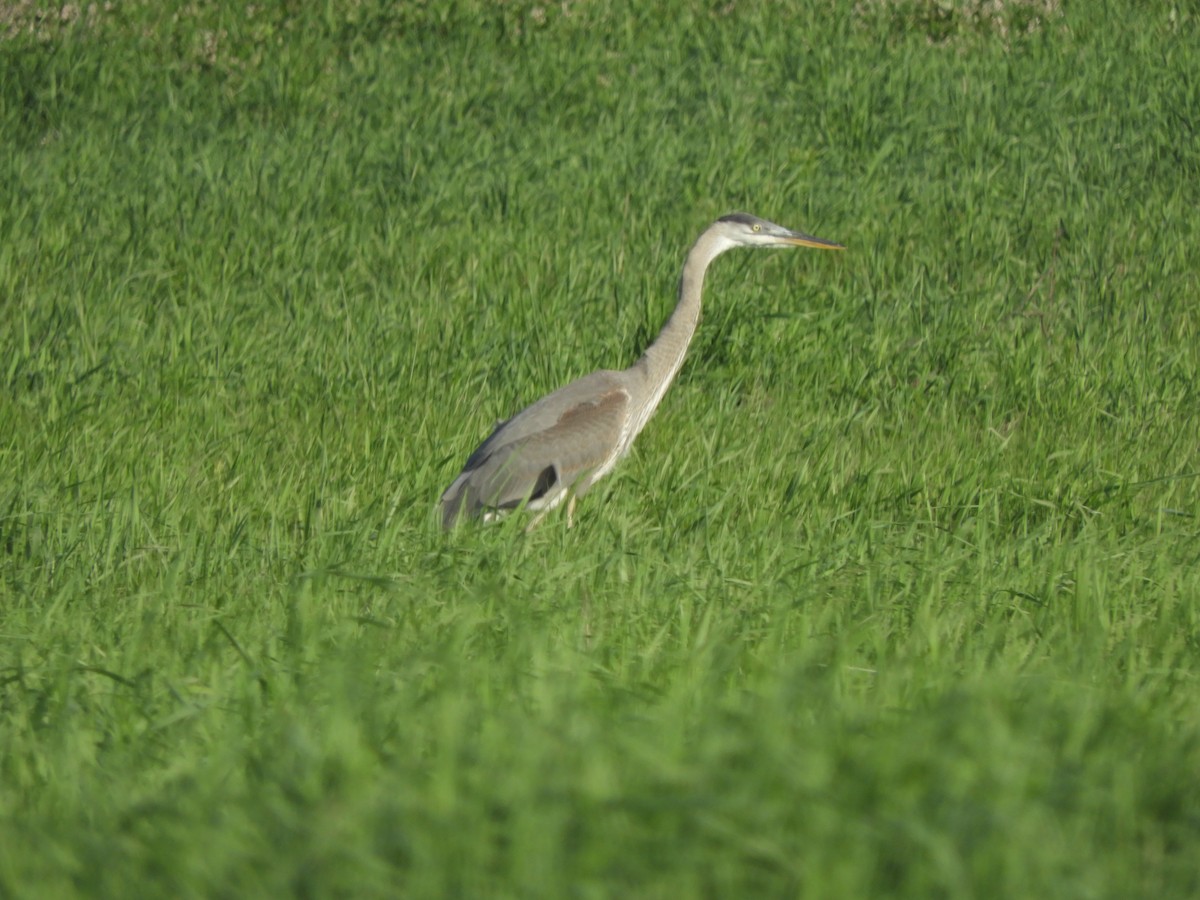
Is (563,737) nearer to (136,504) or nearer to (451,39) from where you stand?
(136,504)

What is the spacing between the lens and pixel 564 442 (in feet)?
16.7

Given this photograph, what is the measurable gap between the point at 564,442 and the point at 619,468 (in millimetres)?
330

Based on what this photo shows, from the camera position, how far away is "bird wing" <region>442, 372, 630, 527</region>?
4844mm

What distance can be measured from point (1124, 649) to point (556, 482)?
251 centimetres

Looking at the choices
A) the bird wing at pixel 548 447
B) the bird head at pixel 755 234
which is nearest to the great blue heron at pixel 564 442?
the bird wing at pixel 548 447

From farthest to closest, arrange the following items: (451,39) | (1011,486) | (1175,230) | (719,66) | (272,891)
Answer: (451,39), (719,66), (1175,230), (1011,486), (272,891)

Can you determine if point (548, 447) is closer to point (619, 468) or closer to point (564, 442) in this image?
point (564, 442)

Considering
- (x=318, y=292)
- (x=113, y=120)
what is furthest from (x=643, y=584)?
(x=113, y=120)

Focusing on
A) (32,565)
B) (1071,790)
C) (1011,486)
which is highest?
(1071,790)

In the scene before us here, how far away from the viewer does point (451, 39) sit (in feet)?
41.2

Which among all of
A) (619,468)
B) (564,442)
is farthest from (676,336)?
(564,442)

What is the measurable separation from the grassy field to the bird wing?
0.17m

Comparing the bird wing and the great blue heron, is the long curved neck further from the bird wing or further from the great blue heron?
the bird wing

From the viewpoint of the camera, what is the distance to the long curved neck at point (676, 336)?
18.4 ft
